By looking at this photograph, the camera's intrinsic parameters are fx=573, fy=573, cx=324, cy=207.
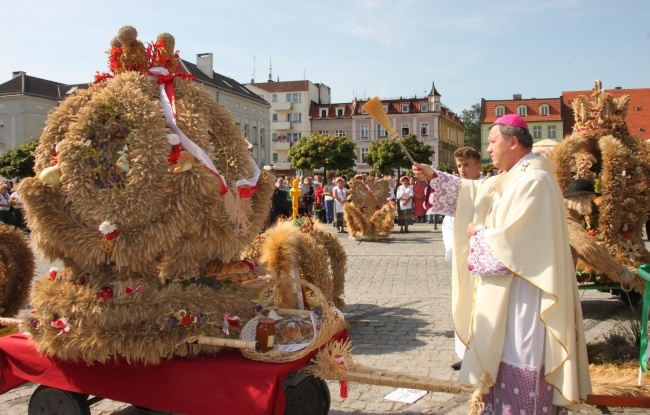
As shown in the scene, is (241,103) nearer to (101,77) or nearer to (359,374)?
(101,77)

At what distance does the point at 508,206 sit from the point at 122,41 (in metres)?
2.80

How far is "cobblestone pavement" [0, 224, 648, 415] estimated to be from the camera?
14.9ft

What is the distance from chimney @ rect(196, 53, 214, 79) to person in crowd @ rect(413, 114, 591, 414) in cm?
5742

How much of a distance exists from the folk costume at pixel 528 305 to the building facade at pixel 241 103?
50.8 m

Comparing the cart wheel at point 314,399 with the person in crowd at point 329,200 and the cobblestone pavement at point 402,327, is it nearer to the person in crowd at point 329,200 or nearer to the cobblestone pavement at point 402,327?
the cobblestone pavement at point 402,327

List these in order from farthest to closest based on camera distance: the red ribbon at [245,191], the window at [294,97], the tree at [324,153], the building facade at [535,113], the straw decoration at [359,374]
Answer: the window at [294,97], the building facade at [535,113], the tree at [324,153], the red ribbon at [245,191], the straw decoration at [359,374]

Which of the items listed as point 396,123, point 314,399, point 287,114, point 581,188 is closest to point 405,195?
point 581,188

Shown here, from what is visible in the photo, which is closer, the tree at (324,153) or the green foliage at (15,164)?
the green foliage at (15,164)

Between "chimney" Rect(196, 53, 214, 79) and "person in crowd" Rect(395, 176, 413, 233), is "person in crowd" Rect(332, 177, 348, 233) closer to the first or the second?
"person in crowd" Rect(395, 176, 413, 233)

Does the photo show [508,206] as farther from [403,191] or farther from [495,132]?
[403,191]

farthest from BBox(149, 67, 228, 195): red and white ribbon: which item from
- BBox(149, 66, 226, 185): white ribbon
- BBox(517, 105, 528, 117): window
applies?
BBox(517, 105, 528, 117): window

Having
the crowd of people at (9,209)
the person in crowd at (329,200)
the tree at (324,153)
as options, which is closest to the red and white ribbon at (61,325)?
the crowd of people at (9,209)

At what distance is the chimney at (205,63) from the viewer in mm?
57625

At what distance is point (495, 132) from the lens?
3607 millimetres
